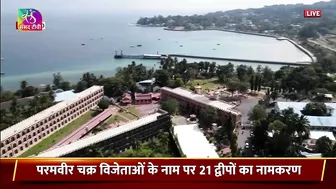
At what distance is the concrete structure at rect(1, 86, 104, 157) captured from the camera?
3.41 metres

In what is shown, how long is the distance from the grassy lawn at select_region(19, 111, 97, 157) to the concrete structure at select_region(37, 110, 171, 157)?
62 centimetres

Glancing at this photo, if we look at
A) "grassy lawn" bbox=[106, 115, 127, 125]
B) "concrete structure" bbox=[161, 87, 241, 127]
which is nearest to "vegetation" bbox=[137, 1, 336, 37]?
"concrete structure" bbox=[161, 87, 241, 127]

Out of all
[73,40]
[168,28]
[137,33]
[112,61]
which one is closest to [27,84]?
[73,40]

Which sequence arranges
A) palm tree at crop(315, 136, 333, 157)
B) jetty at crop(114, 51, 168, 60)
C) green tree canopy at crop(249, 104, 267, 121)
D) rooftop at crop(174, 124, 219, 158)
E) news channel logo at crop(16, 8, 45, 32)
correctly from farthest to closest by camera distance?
jetty at crop(114, 51, 168, 60) < green tree canopy at crop(249, 104, 267, 121) < palm tree at crop(315, 136, 333, 157) < rooftop at crop(174, 124, 219, 158) < news channel logo at crop(16, 8, 45, 32)

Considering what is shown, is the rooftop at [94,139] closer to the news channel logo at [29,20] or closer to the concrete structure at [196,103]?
the concrete structure at [196,103]

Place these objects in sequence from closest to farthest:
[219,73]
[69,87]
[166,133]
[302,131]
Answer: [302,131]
[166,133]
[69,87]
[219,73]

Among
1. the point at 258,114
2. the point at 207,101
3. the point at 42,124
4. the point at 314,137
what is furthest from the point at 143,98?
the point at 314,137

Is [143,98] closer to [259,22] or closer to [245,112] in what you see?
[245,112]

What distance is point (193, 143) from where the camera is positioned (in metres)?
3.26

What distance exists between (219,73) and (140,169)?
5.17 m

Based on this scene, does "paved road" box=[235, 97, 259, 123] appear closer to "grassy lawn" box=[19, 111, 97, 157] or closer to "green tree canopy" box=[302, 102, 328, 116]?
"green tree canopy" box=[302, 102, 328, 116]

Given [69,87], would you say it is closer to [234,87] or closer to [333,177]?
[234,87]

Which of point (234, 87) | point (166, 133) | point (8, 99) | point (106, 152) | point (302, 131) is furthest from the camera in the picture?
point (234, 87)

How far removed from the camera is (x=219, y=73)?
6.63 metres
